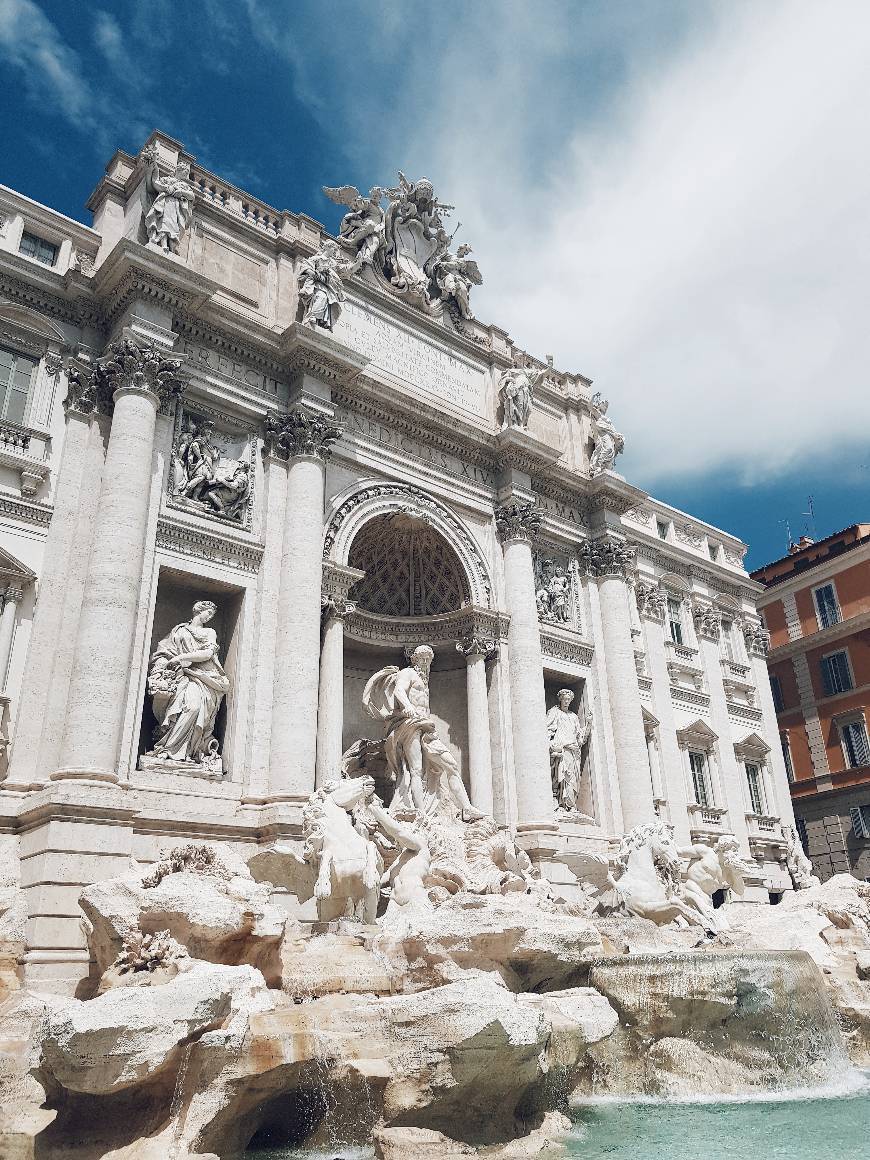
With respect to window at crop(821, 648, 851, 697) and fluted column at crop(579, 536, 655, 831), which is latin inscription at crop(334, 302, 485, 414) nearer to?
fluted column at crop(579, 536, 655, 831)

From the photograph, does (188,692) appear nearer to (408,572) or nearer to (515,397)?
(408,572)

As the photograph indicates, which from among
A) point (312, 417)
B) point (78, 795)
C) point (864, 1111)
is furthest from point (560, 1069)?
point (312, 417)

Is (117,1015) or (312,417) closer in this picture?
(117,1015)

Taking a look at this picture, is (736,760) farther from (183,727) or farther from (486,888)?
(183,727)

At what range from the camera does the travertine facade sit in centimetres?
1379

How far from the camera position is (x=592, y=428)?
2502 centimetres

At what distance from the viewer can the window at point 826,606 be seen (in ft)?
108

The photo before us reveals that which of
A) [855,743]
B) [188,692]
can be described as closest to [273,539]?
[188,692]

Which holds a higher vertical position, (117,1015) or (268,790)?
(268,790)

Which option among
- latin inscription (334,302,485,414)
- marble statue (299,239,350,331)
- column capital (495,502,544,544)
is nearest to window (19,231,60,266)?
marble statue (299,239,350,331)

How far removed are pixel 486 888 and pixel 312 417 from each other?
9.25 m

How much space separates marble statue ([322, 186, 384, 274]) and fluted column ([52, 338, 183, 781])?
278 inches

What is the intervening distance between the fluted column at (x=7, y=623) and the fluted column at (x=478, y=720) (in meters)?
9.33

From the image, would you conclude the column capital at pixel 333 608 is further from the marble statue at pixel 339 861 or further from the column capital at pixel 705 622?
the column capital at pixel 705 622
